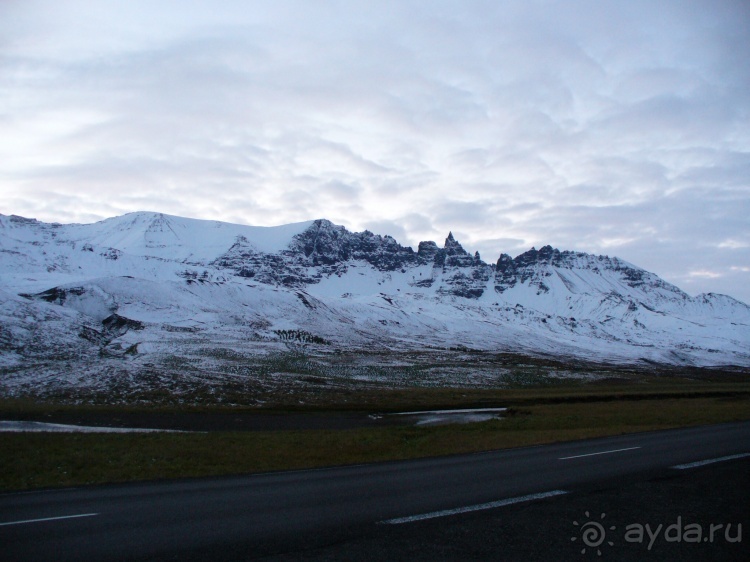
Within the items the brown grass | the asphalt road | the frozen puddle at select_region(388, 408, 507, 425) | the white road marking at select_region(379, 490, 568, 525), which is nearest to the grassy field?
the brown grass

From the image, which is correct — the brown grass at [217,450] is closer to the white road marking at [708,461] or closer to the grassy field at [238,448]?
the grassy field at [238,448]

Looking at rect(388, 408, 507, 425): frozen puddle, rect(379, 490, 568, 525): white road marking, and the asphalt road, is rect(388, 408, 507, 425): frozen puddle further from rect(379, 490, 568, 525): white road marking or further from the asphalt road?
rect(379, 490, 568, 525): white road marking

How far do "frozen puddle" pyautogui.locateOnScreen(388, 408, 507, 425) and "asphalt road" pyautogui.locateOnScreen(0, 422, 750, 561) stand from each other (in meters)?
21.0

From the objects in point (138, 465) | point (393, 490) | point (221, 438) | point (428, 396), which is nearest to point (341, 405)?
point (428, 396)

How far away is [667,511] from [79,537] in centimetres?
1245

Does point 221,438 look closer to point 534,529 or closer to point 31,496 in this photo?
point 31,496

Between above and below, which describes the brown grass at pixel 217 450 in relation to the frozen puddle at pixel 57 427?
above

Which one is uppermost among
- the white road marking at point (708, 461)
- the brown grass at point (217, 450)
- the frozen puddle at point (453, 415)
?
the white road marking at point (708, 461)

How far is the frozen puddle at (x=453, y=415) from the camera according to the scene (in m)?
40.9

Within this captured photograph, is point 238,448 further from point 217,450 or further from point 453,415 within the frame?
point 453,415

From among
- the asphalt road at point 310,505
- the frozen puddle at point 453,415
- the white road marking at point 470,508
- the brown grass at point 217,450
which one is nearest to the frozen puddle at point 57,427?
the brown grass at point 217,450

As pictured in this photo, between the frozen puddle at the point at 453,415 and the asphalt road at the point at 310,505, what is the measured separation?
21.0 metres

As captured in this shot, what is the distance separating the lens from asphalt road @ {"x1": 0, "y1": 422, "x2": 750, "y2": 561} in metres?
10.1

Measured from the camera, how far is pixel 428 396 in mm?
61844
